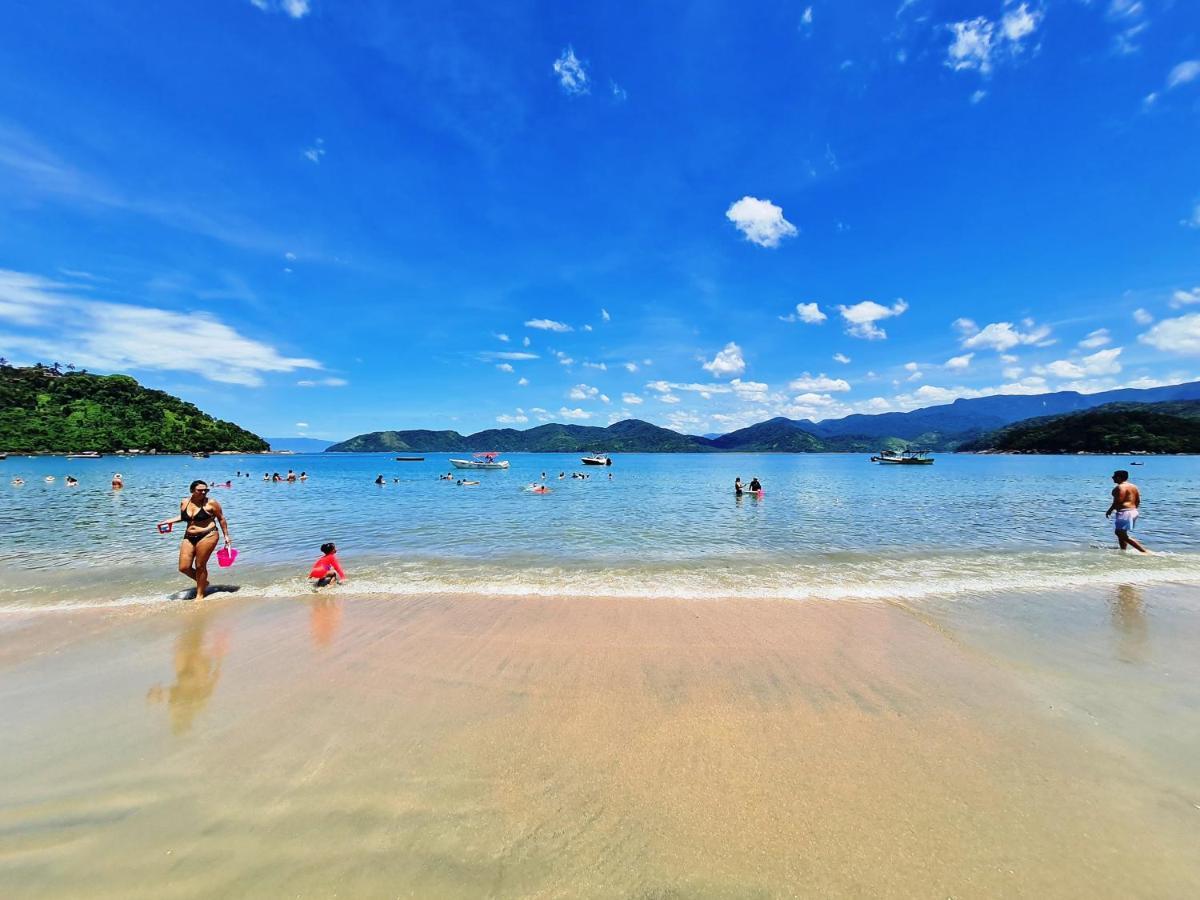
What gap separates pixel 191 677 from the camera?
22.1 ft

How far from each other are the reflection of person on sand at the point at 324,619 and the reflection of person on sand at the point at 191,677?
1.30m

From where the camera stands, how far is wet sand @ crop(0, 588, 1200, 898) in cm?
342

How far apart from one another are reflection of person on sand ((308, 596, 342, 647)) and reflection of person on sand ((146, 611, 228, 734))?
1303mm

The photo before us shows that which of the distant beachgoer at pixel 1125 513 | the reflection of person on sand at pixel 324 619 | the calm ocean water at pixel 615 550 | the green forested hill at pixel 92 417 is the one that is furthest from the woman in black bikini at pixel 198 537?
the green forested hill at pixel 92 417

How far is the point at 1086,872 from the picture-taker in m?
3.35

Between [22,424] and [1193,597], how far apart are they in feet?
714

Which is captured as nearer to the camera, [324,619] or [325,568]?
[324,619]

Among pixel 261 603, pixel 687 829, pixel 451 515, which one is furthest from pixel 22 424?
pixel 687 829

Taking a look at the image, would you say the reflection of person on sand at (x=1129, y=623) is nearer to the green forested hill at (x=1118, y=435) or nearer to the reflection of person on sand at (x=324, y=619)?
the reflection of person on sand at (x=324, y=619)

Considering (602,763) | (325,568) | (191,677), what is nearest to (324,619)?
(191,677)

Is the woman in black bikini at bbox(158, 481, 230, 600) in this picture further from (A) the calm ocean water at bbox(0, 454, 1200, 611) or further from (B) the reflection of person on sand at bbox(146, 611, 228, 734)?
(B) the reflection of person on sand at bbox(146, 611, 228, 734)

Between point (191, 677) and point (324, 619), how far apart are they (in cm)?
275

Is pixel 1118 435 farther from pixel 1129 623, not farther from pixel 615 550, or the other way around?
pixel 615 550

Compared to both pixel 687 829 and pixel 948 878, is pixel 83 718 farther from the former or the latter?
pixel 948 878
